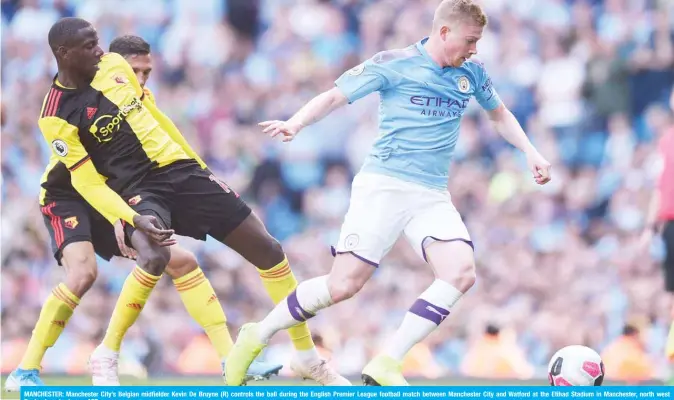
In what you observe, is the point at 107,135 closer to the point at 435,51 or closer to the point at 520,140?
the point at 435,51

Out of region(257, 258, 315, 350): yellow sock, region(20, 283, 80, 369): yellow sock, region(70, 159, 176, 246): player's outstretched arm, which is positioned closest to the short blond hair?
region(257, 258, 315, 350): yellow sock

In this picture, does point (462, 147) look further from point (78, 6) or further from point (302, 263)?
point (78, 6)

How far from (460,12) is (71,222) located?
9.55ft

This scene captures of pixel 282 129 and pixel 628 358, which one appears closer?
pixel 282 129

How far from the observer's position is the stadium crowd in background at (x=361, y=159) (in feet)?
42.0

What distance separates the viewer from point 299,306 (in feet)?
25.4

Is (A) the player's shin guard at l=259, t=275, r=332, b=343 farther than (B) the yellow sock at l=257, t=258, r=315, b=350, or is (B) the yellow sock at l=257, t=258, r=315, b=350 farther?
(B) the yellow sock at l=257, t=258, r=315, b=350

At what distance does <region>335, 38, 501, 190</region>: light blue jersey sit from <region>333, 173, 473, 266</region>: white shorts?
8cm

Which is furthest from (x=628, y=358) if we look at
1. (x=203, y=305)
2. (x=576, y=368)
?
(x=203, y=305)

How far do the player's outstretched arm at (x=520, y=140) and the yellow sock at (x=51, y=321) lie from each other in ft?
9.50

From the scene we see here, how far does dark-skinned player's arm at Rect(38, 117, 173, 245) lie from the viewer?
7957 mm

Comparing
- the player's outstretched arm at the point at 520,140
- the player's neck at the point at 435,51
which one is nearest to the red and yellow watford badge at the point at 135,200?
the player's neck at the point at 435,51

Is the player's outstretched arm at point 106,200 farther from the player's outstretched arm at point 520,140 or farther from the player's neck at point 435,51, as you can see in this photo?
the player's outstretched arm at point 520,140

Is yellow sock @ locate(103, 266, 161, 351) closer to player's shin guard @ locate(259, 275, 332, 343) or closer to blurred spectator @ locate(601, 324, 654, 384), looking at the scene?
player's shin guard @ locate(259, 275, 332, 343)
